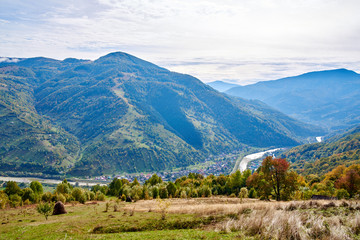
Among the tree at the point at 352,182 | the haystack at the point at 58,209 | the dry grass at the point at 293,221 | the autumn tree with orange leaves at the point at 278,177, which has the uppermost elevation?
the dry grass at the point at 293,221

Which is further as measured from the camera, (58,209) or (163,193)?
(163,193)

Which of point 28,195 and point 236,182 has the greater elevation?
point 236,182

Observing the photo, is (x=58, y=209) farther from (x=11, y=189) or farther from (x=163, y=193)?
(x=11, y=189)

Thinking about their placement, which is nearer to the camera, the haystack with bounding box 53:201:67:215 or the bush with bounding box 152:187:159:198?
the haystack with bounding box 53:201:67:215

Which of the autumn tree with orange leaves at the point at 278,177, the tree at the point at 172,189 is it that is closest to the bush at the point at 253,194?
the autumn tree with orange leaves at the point at 278,177

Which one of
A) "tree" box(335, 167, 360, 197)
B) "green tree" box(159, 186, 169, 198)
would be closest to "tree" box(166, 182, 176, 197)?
"green tree" box(159, 186, 169, 198)

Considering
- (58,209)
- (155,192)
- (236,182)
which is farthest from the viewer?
(236,182)

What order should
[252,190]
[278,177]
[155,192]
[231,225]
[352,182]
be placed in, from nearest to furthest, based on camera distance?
[231,225]
[278,177]
[352,182]
[252,190]
[155,192]

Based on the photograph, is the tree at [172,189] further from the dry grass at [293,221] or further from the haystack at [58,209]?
the dry grass at [293,221]

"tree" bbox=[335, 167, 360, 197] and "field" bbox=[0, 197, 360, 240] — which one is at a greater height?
"field" bbox=[0, 197, 360, 240]

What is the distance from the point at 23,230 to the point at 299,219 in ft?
97.1

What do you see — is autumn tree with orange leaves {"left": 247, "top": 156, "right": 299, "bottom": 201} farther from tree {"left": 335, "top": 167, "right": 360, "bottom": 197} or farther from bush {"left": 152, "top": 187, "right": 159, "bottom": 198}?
bush {"left": 152, "top": 187, "right": 159, "bottom": 198}

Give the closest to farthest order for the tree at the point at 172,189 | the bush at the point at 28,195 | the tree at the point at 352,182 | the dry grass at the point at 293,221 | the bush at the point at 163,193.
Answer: the dry grass at the point at 293,221
the tree at the point at 352,182
the bush at the point at 28,195
the bush at the point at 163,193
the tree at the point at 172,189

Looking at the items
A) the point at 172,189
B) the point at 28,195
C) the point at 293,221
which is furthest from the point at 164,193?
the point at 293,221
